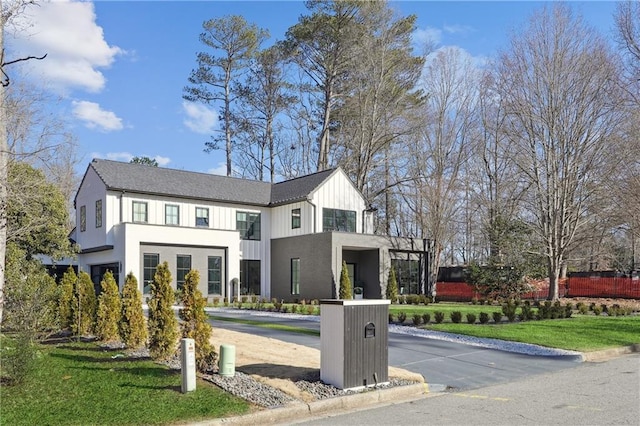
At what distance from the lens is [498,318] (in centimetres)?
1911

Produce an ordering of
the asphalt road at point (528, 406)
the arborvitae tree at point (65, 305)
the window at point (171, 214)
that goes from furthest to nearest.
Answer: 1. the window at point (171, 214)
2. the arborvitae tree at point (65, 305)
3. the asphalt road at point (528, 406)

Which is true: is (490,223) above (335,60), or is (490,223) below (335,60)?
below

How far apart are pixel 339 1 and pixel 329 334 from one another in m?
37.7

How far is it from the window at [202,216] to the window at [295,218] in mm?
5090

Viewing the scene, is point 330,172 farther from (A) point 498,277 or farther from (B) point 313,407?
(B) point 313,407

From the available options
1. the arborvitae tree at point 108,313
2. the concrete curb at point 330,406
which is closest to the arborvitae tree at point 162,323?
the arborvitae tree at point 108,313

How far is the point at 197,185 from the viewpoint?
34.2m

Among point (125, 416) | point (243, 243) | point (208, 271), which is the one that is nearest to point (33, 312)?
point (125, 416)

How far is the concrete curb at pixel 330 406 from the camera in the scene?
7663 millimetres

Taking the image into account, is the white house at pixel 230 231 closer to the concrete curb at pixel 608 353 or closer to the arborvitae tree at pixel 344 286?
the arborvitae tree at pixel 344 286

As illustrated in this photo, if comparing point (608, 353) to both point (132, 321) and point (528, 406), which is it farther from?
point (132, 321)

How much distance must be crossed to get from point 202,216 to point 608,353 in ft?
79.1

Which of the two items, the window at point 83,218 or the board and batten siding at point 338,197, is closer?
the window at point 83,218

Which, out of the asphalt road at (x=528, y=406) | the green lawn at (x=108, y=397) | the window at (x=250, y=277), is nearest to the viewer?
the green lawn at (x=108, y=397)
